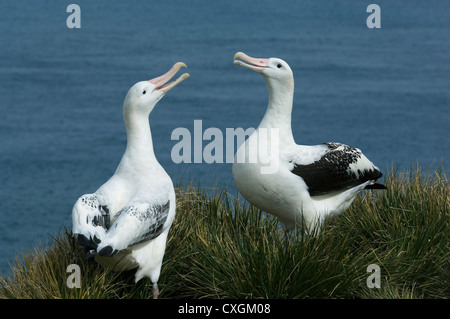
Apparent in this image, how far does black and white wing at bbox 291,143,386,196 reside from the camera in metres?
6.60

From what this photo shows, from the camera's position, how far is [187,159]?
6641 millimetres

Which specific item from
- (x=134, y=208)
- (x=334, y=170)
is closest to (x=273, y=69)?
(x=334, y=170)

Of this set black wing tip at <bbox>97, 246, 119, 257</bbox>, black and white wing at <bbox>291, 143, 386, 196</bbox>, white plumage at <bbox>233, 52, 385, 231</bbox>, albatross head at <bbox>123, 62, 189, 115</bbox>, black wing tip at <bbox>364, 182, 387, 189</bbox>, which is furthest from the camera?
black wing tip at <bbox>364, 182, 387, 189</bbox>

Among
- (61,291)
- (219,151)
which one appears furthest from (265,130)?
(61,291)

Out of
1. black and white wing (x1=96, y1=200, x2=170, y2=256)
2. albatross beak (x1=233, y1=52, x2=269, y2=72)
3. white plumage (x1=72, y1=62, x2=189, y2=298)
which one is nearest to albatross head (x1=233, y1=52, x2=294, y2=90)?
albatross beak (x1=233, y1=52, x2=269, y2=72)

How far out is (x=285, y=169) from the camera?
652 cm

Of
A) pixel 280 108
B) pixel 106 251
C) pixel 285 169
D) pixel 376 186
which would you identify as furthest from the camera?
pixel 376 186

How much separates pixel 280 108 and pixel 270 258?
131 cm

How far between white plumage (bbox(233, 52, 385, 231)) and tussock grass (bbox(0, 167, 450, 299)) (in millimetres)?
219

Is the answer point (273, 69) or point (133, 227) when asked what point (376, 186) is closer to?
point (273, 69)

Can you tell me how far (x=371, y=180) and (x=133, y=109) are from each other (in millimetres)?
2170

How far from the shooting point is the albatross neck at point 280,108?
6.63m

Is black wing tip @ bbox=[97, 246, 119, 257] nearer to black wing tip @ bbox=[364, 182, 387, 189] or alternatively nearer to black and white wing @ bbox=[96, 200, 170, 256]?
black and white wing @ bbox=[96, 200, 170, 256]
